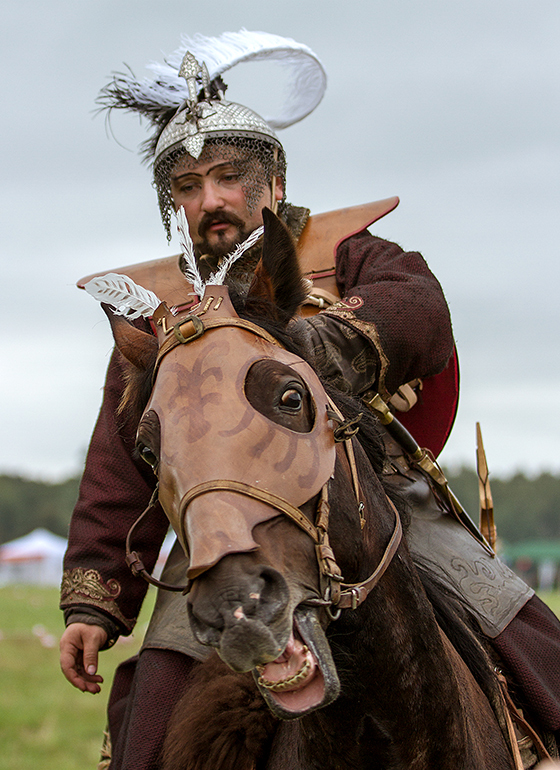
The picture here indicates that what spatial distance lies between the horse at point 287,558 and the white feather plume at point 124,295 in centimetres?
6

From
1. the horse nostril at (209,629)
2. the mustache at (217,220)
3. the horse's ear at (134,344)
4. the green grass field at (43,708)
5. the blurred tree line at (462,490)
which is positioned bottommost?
the blurred tree line at (462,490)

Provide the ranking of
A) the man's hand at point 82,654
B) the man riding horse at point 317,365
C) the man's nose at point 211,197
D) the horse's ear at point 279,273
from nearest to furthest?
the horse's ear at point 279,273 < the man riding horse at point 317,365 < the man's hand at point 82,654 < the man's nose at point 211,197

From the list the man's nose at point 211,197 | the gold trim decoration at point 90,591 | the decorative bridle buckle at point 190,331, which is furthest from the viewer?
the man's nose at point 211,197

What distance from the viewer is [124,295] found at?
9.12ft

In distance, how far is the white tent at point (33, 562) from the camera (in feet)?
132

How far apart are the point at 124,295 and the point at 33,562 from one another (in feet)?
134

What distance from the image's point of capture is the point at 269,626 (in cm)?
184

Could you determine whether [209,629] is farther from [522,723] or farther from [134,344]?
[522,723]

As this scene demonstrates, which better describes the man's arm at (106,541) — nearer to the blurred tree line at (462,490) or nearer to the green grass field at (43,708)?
the green grass field at (43,708)

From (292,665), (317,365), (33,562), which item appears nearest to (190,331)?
(317,365)

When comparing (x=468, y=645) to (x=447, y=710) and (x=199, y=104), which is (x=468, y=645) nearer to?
(x=447, y=710)

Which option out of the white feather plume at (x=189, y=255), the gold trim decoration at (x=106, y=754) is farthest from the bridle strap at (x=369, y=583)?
the gold trim decoration at (x=106, y=754)

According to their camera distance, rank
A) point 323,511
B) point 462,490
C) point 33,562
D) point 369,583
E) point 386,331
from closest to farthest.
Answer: point 323,511
point 369,583
point 386,331
point 33,562
point 462,490

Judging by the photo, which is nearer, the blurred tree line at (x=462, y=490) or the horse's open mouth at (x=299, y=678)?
the horse's open mouth at (x=299, y=678)
